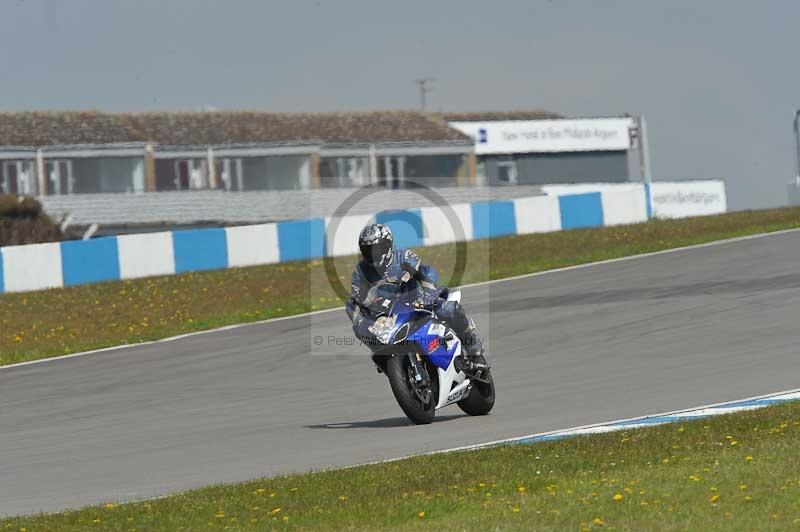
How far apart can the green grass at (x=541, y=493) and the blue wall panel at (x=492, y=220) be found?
28.7 m

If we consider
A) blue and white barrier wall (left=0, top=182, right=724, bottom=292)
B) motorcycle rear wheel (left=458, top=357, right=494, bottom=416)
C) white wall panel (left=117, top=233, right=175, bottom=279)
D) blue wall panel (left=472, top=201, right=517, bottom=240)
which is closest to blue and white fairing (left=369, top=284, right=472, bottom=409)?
motorcycle rear wheel (left=458, top=357, right=494, bottom=416)

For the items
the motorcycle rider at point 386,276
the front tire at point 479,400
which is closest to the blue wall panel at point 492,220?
the front tire at point 479,400

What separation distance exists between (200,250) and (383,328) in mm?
22772

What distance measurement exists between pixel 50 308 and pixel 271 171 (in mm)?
41960

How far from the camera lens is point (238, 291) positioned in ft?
92.9

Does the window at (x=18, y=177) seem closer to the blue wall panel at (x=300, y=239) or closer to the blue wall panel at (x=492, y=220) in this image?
the blue wall panel at (x=492, y=220)

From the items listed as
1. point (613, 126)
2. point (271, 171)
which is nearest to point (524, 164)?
point (613, 126)

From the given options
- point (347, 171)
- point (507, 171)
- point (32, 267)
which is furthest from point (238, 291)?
point (507, 171)

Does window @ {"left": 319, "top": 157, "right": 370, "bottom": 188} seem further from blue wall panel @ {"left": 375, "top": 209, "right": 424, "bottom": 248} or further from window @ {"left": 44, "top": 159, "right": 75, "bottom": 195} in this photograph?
blue wall panel @ {"left": 375, "top": 209, "right": 424, "bottom": 248}

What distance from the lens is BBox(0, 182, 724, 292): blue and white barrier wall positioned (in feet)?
103

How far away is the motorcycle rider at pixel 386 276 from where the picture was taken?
458 inches

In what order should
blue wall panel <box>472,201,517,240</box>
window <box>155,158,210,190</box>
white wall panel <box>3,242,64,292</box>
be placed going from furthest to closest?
window <box>155,158,210,190</box>, blue wall panel <box>472,201,517,240</box>, white wall panel <box>3,242,64,292</box>

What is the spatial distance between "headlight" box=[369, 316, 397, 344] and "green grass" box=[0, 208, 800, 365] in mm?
11380

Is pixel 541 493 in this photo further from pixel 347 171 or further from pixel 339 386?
pixel 347 171
